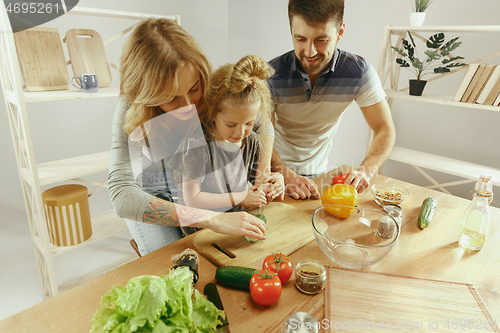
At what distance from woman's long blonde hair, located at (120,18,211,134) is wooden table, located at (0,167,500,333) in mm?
508

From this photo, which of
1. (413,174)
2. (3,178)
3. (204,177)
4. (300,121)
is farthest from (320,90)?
(3,178)

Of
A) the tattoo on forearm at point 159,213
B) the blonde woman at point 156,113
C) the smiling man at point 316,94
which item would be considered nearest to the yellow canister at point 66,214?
the blonde woman at point 156,113

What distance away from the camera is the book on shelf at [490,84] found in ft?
7.20

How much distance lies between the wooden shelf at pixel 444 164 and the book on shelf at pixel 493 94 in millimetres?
513

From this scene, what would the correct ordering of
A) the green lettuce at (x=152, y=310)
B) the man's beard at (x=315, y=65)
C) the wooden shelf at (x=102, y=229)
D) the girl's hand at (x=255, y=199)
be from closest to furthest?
the green lettuce at (x=152, y=310), the girl's hand at (x=255, y=199), the man's beard at (x=315, y=65), the wooden shelf at (x=102, y=229)

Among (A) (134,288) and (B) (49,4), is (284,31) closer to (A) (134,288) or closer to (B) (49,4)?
(B) (49,4)

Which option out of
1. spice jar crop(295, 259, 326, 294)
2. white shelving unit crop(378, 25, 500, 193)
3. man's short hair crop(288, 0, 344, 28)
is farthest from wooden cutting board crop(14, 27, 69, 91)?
white shelving unit crop(378, 25, 500, 193)

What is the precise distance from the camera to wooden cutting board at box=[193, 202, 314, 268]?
961mm

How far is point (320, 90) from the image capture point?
1.84m

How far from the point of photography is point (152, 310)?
586 mm

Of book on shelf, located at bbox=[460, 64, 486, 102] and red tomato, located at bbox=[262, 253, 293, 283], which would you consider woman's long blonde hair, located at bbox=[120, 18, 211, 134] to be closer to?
red tomato, located at bbox=[262, 253, 293, 283]

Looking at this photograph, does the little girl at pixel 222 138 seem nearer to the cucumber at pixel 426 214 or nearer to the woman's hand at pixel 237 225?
the woman's hand at pixel 237 225

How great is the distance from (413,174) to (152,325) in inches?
120

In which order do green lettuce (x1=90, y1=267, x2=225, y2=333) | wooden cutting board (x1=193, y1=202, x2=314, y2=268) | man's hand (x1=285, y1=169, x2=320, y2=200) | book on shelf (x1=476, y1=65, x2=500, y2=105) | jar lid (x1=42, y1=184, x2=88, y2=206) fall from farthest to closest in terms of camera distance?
book on shelf (x1=476, y1=65, x2=500, y2=105) → jar lid (x1=42, y1=184, x2=88, y2=206) → man's hand (x1=285, y1=169, x2=320, y2=200) → wooden cutting board (x1=193, y1=202, x2=314, y2=268) → green lettuce (x1=90, y1=267, x2=225, y2=333)
